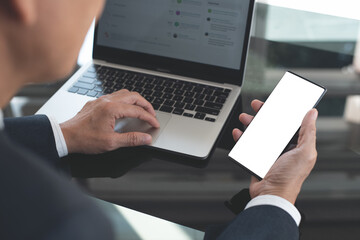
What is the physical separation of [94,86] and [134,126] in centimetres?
23

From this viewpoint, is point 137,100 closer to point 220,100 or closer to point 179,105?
point 179,105

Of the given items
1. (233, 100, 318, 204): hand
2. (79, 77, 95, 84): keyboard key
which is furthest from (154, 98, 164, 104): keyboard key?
(233, 100, 318, 204): hand

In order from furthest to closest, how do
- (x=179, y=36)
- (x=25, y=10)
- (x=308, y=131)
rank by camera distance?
(x=179, y=36)
(x=308, y=131)
(x=25, y=10)

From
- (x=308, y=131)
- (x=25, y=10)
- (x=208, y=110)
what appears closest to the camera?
(x=25, y=10)

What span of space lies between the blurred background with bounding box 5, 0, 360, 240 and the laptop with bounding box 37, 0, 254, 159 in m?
0.08

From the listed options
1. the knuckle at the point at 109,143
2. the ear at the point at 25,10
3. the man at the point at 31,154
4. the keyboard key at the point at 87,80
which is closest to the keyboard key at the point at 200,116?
the knuckle at the point at 109,143

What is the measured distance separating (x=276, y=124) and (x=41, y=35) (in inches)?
23.2

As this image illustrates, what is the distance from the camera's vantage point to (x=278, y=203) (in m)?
0.81

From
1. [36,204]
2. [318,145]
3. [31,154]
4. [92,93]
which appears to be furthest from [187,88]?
[36,204]

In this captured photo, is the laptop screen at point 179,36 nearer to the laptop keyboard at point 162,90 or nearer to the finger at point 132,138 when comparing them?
the laptop keyboard at point 162,90

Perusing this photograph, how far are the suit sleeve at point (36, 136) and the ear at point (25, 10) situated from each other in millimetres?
559

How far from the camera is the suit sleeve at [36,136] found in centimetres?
96

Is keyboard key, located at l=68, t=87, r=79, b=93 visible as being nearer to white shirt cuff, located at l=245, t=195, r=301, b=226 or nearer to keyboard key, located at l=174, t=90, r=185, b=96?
keyboard key, located at l=174, t=90, r=185, b=96

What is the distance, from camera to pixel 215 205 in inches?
34.9
